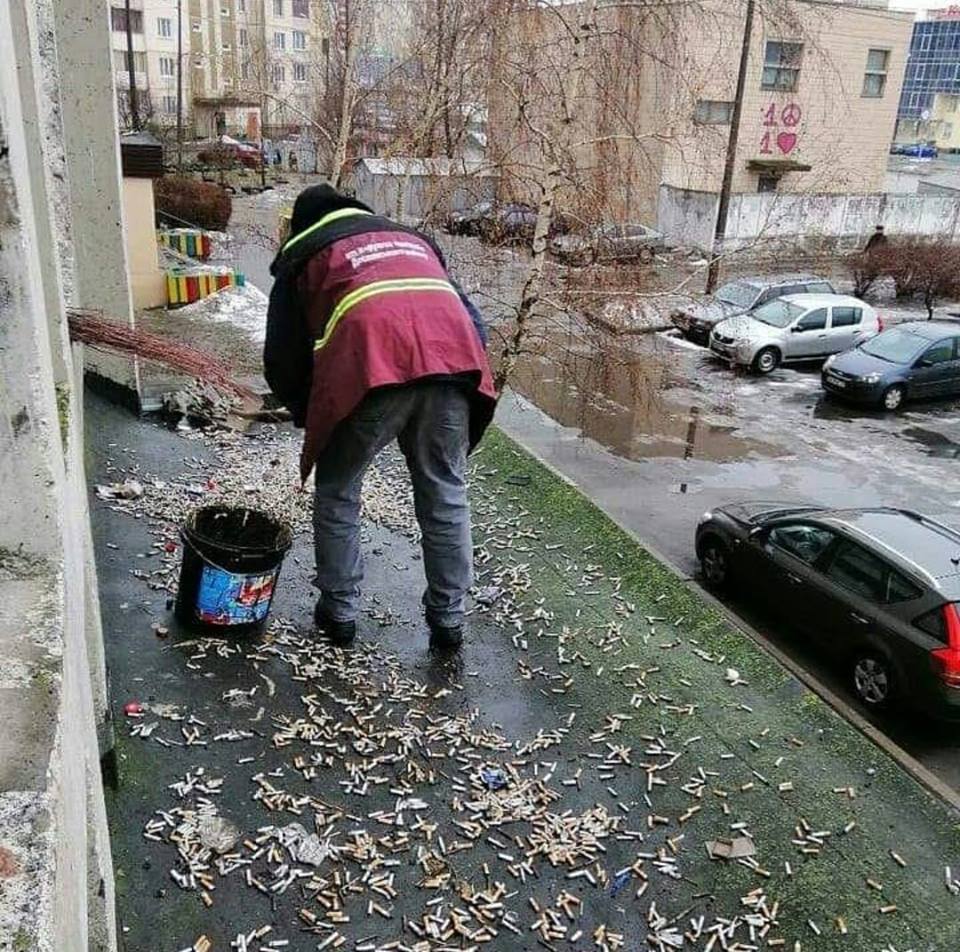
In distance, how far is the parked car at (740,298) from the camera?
68.2 feet

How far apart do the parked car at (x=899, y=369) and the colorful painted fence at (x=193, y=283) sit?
11.6 meters

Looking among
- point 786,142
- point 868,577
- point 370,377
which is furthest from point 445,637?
point 786,142

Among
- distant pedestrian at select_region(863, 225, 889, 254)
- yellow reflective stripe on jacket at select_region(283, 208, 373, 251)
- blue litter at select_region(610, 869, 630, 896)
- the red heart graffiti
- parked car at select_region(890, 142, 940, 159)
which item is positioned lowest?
blue litter at select_region(610, 869, 630, 896)

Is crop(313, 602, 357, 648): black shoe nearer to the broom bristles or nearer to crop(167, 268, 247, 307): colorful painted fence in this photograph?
the broom bristles

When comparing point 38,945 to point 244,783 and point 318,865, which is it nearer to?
point 318,865

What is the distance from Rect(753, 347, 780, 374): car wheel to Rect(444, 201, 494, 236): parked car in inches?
389

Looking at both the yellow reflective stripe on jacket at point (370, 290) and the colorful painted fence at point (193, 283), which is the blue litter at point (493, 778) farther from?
the colorful painted fence at point (193, 283)

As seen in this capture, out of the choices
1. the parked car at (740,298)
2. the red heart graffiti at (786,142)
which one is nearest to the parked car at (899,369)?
the parked car at (740,298)

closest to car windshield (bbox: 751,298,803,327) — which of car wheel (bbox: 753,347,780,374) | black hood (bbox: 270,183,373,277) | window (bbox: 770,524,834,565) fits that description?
car wheel (bbox: 753,347,780,374)

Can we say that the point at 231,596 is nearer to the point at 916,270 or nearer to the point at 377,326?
the point at 377,326

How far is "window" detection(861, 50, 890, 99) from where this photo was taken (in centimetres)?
3562

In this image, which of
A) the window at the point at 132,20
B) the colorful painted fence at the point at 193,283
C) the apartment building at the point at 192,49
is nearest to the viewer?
the colorful painted fence at the point at 193,283

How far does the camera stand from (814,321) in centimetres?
1997

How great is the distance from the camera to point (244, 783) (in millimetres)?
4000
